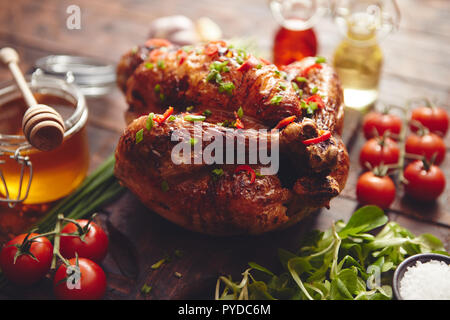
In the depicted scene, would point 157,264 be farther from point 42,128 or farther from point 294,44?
point 294,44

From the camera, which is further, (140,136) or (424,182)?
(424,182)

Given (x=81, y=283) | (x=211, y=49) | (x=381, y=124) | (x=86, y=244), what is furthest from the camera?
(x=381, y=124)

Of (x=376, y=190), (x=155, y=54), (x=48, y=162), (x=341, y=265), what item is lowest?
(x=341, y=265)

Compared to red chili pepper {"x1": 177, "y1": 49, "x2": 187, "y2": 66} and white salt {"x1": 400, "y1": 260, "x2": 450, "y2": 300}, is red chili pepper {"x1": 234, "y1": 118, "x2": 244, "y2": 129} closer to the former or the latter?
red chili pepper {"x1": 177, "y1": 49, "x2": 187, "y2": 66}

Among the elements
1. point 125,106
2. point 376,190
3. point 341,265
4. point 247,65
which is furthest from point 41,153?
point 376,190

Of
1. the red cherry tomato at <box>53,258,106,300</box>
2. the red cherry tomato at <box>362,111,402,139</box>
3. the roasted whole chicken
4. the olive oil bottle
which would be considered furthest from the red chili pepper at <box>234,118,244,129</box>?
the olive oil bottle

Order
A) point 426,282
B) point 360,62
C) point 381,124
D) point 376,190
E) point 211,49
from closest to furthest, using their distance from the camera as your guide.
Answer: point 426,282, point 211,49, point 376,190, point 381,124, point 360,62
